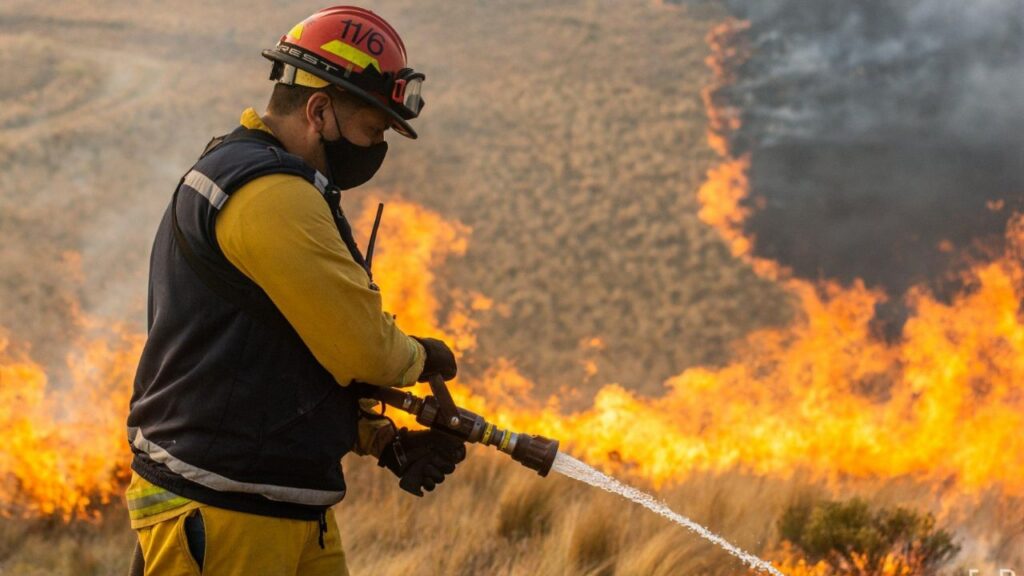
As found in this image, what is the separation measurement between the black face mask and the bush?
3455mm

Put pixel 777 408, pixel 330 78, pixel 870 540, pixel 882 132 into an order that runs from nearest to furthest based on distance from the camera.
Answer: pixel 330 78 → pixel 870 540 → pixel 777 408 → pixel 882 132

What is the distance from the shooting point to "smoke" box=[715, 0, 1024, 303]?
44.8 ft

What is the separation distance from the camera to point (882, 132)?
58.2ft

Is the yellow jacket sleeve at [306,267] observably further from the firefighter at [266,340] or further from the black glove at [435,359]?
the black glove at [435,359]

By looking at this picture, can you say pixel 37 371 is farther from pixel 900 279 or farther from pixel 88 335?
pixel 900 279

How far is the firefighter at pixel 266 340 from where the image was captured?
7.29ft

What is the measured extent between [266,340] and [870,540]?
3.86m

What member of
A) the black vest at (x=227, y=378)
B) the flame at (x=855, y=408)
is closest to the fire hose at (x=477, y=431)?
the black vest at (x=227, y=378)

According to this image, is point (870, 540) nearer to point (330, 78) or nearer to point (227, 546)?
point (227, 546)

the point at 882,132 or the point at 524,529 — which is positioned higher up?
the point at 882,132

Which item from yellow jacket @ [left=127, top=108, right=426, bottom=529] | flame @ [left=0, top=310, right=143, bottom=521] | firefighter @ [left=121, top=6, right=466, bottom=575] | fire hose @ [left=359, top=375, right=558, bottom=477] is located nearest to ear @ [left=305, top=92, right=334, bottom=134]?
firefighter @ [left=121, top=6, right=466, bottom=575]

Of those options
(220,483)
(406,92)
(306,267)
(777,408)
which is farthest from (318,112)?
(777,408)

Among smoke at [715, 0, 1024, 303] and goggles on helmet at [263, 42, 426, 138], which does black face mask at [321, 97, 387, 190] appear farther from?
smoke at [715, 0, 1024, 303]

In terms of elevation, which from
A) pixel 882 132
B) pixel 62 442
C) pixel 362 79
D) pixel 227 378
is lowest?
pixel 62 442
